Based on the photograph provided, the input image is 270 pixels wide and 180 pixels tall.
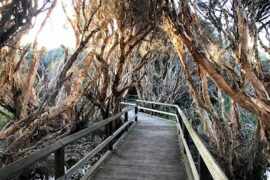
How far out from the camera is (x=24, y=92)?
1076 centimetres

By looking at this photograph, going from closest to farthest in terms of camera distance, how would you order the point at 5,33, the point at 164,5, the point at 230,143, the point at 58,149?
1. the point at 5,33
2. the point at 58,149
3. the point at 164,5
4. the point at 230,143

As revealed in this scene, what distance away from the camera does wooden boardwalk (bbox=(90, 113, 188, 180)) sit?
23.1ft

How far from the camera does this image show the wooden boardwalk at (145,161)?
277 inches

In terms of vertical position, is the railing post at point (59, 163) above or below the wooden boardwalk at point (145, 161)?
above

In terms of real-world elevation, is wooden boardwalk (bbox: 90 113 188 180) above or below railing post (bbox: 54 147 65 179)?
below

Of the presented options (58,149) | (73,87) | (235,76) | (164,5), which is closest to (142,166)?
(235,76)

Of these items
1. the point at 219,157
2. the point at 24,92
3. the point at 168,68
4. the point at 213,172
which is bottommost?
the point at 219,157

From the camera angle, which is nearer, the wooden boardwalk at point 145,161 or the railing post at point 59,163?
the railing post at point 59,163

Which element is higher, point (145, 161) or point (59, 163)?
point (59, 163)

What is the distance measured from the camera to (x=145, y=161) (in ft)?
27.7

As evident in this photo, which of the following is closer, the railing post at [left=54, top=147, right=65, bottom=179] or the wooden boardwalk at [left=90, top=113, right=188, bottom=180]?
the railing post at [left=54, top=147, right=65, bottom=179]

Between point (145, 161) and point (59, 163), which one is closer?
point (59, 163)

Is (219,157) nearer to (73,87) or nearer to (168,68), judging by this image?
(73,87)

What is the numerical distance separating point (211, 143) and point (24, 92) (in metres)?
6.53
